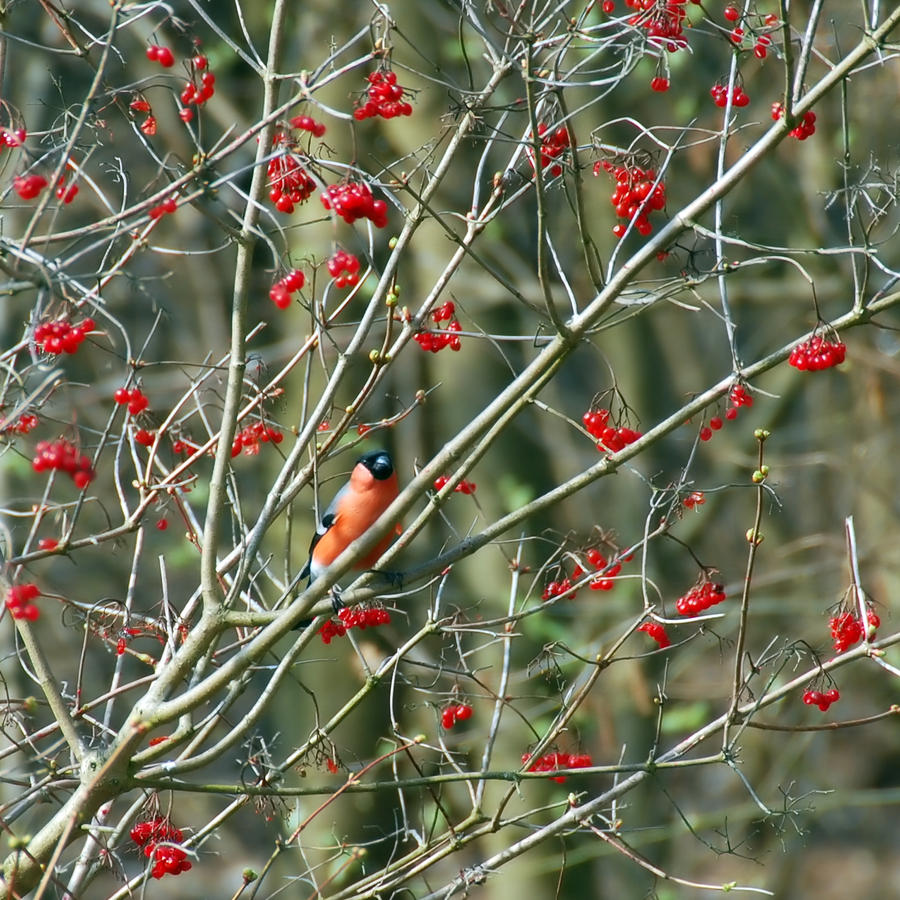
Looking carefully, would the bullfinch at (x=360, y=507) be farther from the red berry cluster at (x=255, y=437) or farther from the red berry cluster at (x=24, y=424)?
the red berry cluster at (x=24, y=424)

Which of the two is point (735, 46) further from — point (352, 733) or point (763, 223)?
point (763, 223)

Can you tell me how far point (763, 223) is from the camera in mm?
9375

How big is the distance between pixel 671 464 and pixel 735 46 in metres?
8.32

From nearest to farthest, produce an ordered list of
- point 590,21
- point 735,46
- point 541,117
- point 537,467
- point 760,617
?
point 735,46 < point 541,117 < point 590,21 < point 537,467 < point 760,617

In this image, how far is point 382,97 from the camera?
2902 mm

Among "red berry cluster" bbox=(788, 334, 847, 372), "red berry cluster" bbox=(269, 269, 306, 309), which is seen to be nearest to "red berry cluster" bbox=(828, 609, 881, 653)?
"red berry cluster" bbox=(788, 334, 847, 372)

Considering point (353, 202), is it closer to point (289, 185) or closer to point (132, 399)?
point (289, 185)

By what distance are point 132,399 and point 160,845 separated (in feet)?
3.74

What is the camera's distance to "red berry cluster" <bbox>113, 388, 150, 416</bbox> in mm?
2967

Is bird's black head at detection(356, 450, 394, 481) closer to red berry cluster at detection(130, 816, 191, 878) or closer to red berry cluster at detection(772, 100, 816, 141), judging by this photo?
red berry cluster at detection(130, 816, 191, 878)

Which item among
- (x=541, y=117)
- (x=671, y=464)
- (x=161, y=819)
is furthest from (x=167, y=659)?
(x=671, y=464)

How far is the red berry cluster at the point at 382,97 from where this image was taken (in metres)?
2.90

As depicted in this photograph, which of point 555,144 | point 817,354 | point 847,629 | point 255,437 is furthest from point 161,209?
point 847,629

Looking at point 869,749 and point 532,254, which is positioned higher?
point 532,254
